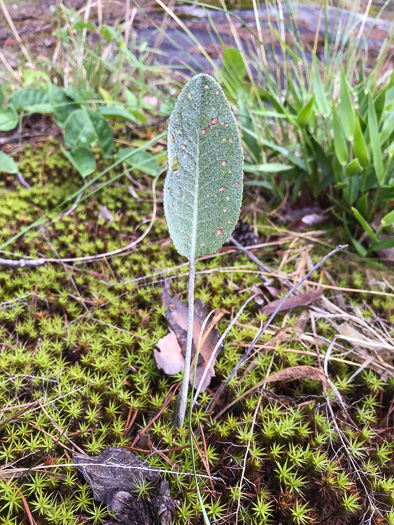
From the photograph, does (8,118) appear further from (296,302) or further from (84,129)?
(296,302)

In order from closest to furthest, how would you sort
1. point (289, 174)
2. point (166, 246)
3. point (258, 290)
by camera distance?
1. point (258, 290)
2. point (166, 246)
3. point (289, 174)

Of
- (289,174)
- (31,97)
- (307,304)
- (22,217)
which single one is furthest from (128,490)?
(31,97)

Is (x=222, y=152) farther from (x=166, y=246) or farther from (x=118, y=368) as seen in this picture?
(x=166, y=246)

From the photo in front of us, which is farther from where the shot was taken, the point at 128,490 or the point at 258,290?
the point at 258,290

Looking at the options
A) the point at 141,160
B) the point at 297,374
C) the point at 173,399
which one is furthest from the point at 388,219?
the point at 141,160

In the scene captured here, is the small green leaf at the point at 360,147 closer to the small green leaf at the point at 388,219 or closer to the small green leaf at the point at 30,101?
the small green leaf at the point at 388,219
